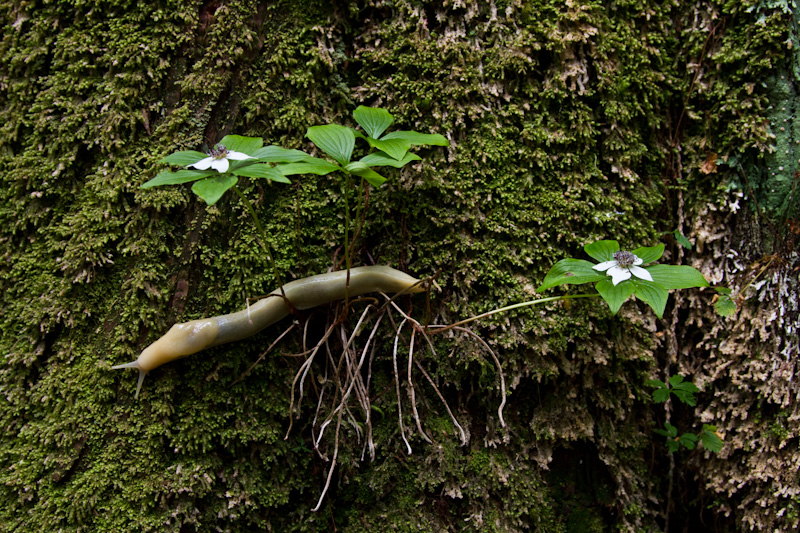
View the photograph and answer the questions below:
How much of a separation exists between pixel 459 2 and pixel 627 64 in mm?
669

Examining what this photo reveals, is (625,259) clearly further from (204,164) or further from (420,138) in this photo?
(204,164)

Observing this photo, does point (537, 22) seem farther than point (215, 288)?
Yes

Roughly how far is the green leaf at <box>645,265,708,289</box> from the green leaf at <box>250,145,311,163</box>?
1.03m

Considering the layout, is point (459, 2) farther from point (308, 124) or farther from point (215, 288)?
point (215, 288)

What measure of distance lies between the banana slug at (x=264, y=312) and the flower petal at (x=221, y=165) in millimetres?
413

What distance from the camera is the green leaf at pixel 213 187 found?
1.15 metres

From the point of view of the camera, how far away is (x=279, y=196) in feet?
5.49

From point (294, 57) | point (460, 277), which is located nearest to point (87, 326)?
point (294, 57)

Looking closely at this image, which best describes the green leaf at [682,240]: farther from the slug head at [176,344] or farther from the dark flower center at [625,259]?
the slug head at [176,344]

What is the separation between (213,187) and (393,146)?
0.50 meters

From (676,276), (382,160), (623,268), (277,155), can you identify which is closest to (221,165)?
(277,155)

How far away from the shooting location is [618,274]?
4.40 ft

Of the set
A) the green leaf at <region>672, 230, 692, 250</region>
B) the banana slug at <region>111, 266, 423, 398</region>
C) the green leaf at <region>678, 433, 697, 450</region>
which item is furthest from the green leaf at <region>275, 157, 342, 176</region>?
the green leaf at <region>678, 433, 697, 450</region>

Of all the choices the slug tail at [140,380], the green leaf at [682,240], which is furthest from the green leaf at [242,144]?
the green leaf at [682,240]
